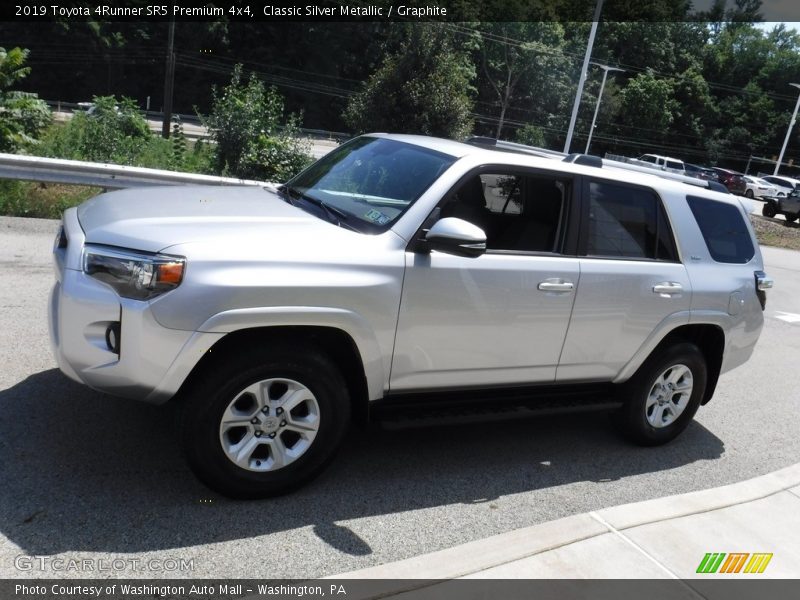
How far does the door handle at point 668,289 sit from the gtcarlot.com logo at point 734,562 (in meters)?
1.65

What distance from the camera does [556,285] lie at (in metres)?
4.30

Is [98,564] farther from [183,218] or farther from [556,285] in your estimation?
[556,285]

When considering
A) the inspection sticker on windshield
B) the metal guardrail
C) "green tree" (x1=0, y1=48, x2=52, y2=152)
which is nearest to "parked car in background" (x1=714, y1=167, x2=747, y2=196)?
"green tree" (x1=0, y1=48, x2=52, y2=152)

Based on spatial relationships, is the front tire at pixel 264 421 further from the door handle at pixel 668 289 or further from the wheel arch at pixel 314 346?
the door handle at pixel 668 289

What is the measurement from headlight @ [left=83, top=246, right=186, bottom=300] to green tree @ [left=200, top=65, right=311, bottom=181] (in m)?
9.66

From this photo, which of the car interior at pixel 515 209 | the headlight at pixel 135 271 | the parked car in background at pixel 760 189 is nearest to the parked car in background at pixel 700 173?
the parked car in background at pixel 760 189

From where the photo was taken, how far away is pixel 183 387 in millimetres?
3533

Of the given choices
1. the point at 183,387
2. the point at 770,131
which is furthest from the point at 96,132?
the point at 770,131

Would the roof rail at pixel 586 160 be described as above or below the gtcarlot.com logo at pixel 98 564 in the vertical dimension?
above

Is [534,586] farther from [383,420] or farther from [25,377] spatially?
[25,377]

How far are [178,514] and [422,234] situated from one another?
185 cm

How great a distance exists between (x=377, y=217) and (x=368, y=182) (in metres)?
0.46

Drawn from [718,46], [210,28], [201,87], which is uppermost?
[718,46]

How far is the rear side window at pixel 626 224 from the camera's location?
15.0 ft
